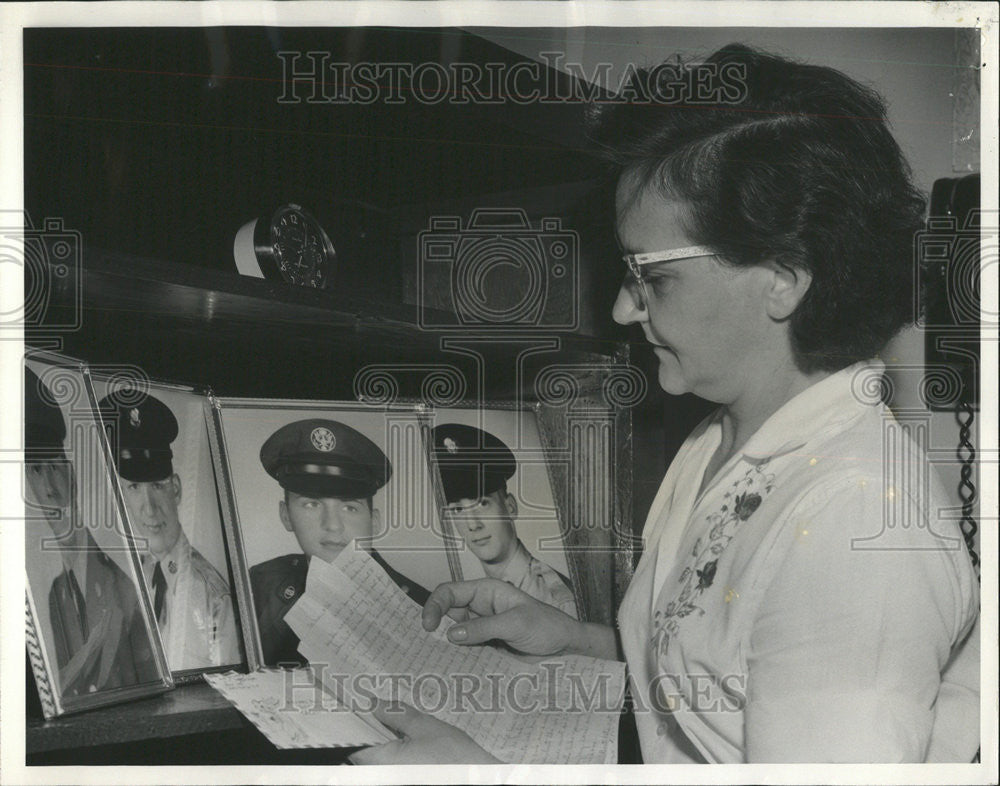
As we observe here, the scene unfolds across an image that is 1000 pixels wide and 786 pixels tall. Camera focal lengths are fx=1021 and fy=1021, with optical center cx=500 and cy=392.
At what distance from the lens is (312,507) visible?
157 centimetres

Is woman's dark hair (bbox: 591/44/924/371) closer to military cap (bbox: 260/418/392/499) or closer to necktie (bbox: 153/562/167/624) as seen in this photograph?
military cap (bbox: 260/418/392/499)

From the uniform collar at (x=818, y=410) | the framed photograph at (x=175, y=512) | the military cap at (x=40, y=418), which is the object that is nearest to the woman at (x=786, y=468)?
the uniform collar at (x=818, y=410)

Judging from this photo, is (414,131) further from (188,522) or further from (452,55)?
(188,522)

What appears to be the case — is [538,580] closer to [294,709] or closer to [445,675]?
[445,675]

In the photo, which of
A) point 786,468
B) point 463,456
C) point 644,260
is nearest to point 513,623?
point 463,456

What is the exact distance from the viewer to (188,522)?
4.86 feet

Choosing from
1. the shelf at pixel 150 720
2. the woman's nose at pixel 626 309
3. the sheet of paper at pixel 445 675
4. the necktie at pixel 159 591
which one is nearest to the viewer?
the shelf at pixel 150 720

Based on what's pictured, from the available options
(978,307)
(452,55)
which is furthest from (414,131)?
(978,307)

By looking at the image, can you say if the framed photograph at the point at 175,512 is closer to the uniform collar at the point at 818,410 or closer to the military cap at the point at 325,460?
the military cap at the point at 325,460

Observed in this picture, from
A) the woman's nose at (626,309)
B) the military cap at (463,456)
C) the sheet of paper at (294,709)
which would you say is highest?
the woman's nose at (626,309)

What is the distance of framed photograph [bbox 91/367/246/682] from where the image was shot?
1.44m

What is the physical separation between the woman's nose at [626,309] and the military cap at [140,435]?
713mm

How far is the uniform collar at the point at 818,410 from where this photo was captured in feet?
5.16

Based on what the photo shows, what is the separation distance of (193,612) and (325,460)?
0.98ft
